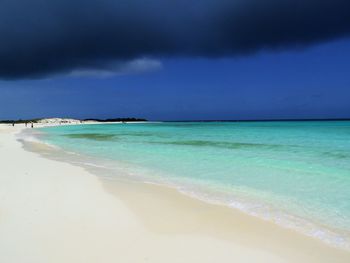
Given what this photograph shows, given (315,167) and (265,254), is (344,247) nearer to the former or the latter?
(265,254)

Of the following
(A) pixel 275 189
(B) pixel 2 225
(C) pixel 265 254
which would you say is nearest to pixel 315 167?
(A) pixel 275 189

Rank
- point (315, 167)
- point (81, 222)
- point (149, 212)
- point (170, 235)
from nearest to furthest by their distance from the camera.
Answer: point (170, 235) < point (81, 222) < point (149, 212) < point (315, 167)

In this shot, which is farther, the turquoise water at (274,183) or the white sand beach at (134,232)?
the turquoise water at (274,183)

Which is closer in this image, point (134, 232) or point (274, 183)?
point (134, 232)

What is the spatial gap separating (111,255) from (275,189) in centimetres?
484

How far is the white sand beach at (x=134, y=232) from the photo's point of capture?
3.72 metres

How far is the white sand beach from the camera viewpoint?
3717 mm

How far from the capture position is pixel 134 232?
4.45 m

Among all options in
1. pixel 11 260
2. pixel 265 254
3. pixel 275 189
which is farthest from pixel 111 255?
pixel 275 189

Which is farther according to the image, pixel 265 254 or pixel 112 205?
pixel 112 205

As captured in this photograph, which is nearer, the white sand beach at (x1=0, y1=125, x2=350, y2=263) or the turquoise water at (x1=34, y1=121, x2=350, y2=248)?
the white sand beach at (x1=0, y1=125, x2=350, y2=263)

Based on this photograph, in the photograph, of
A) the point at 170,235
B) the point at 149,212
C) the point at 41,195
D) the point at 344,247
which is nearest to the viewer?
the point at 344,247

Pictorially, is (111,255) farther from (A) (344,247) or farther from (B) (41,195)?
(B) (41,195)

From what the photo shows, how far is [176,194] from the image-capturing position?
6.89 m
